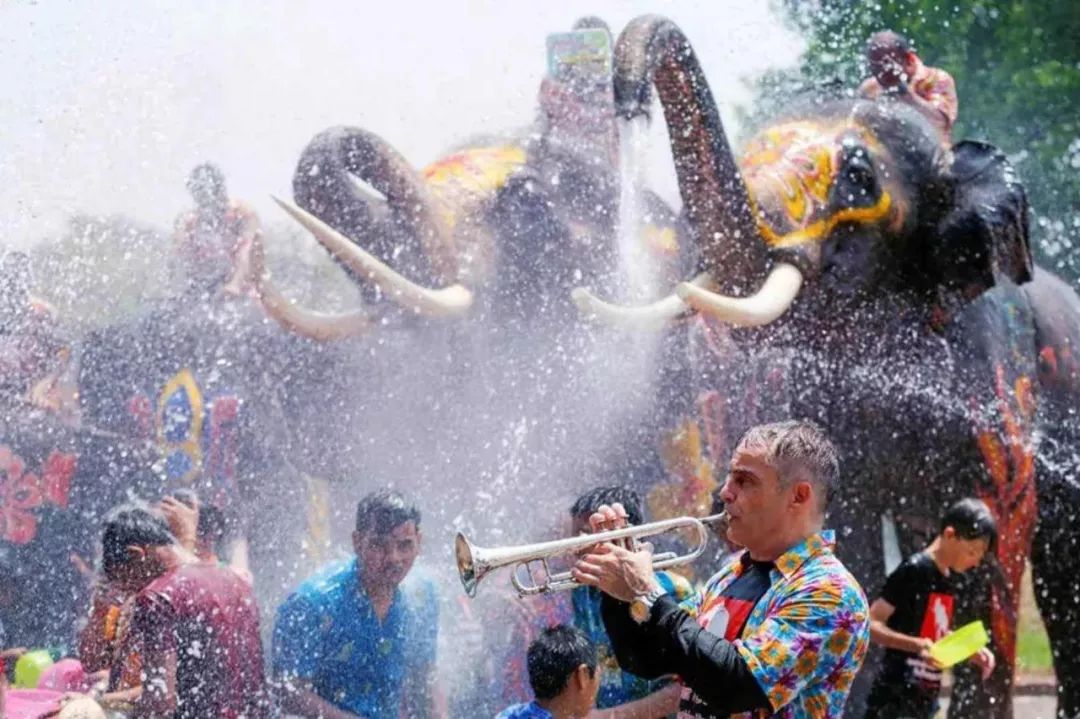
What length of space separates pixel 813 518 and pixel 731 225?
12.6ft

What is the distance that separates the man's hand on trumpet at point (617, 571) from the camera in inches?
109

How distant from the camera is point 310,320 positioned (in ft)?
22.5

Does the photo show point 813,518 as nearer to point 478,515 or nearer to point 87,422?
point 478,515

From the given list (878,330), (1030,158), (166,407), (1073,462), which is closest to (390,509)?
(878,330)

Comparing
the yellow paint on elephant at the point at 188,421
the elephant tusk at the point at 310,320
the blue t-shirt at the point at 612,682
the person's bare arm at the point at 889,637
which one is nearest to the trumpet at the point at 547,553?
the blue t-shirt at the point at 612,682

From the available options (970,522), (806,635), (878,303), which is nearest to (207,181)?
(878,303)

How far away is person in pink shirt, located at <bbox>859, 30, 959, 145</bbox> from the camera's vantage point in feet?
24.1

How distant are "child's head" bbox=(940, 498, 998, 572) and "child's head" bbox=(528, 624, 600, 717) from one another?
2536 mm

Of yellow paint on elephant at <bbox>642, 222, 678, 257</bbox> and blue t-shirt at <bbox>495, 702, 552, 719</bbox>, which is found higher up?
yellow paint on elephant at <bbox>642, 222, 678, 257</bbox>

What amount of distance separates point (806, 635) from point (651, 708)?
1307 mm

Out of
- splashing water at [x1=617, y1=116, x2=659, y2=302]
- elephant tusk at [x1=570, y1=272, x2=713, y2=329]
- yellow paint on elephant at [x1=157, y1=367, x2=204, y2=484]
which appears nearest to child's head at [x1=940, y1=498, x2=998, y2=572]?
elephant tusk at [x1=570, y1=272, x2=713, y2=329]

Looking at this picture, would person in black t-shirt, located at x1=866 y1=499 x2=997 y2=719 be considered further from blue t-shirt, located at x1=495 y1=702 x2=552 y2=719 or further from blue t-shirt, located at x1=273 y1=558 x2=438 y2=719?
blue t-shirt, located at x1=495 y1=702 x2=552 y2=719

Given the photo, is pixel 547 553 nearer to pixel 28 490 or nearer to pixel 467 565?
pixel 467 565

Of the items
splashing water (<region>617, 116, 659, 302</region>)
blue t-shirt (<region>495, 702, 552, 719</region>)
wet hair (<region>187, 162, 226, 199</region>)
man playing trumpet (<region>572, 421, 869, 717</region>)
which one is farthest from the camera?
wet hair (<region>187, 162, 226, 199</region>)
